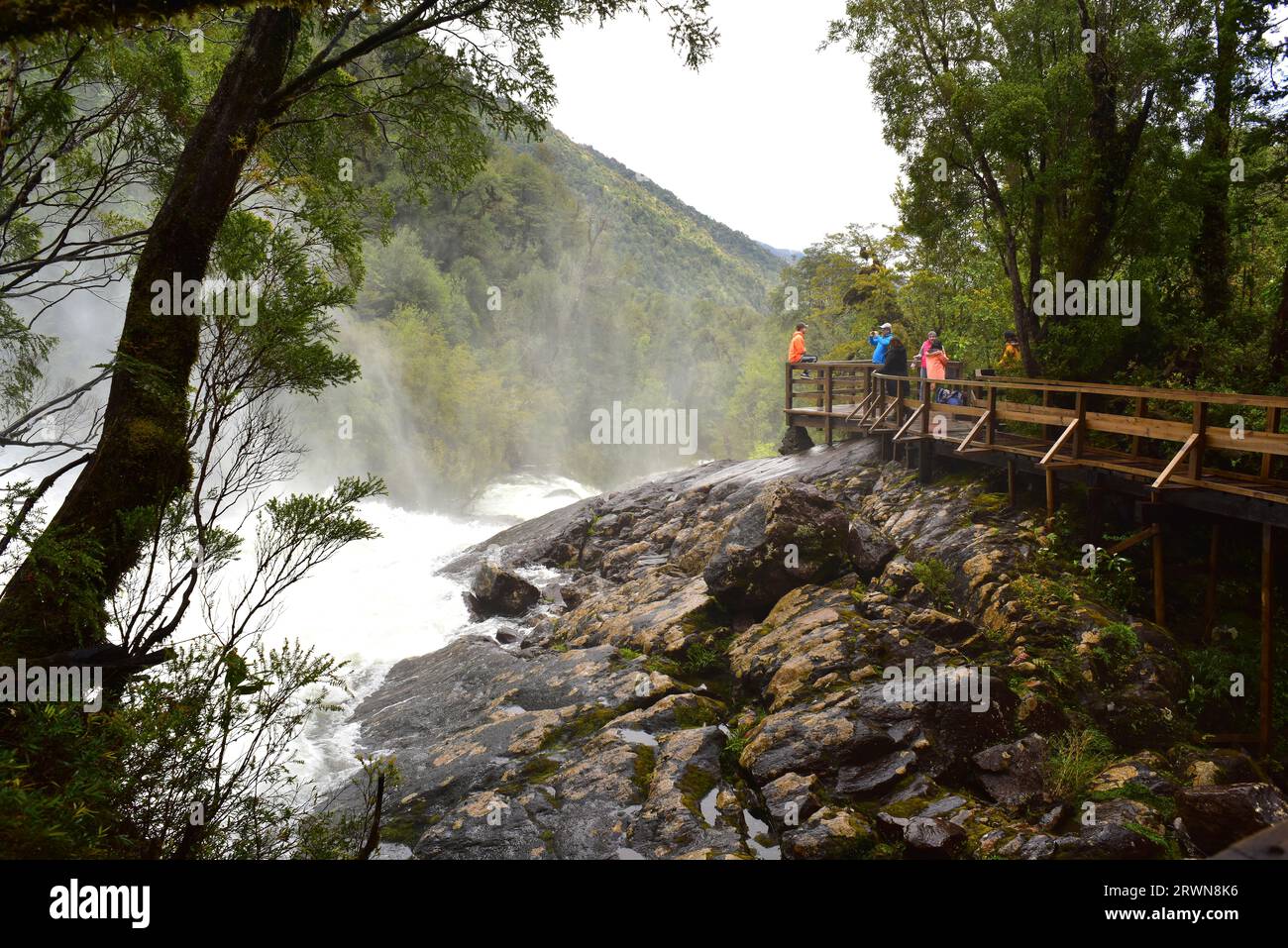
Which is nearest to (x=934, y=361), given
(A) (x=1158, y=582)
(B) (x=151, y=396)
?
(A) (x=1158, y=582)

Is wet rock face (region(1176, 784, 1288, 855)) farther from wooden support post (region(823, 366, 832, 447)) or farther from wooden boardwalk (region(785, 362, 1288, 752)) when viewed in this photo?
wooden support post (region(823, 366, 832, 447))

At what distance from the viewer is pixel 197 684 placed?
248 inches

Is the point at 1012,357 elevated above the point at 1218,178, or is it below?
below

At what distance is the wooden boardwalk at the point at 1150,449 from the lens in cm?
808

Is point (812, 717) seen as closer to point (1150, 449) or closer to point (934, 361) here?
point (1150, 449)

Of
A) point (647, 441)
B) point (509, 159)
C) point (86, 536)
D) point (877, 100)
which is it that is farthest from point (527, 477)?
point (86, 536)

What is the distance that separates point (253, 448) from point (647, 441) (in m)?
60.9

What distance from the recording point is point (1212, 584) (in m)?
9.54

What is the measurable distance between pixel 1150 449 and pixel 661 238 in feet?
391

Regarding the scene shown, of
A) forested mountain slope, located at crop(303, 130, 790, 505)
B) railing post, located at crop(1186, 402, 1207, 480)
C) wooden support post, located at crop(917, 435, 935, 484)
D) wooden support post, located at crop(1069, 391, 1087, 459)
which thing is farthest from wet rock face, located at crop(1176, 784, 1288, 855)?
forested mountain slope, located at crop(303, 130, 790, 505)

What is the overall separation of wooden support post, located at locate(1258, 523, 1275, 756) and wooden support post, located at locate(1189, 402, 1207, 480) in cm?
93

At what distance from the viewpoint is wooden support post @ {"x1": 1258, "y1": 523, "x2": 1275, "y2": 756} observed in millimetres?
7934
